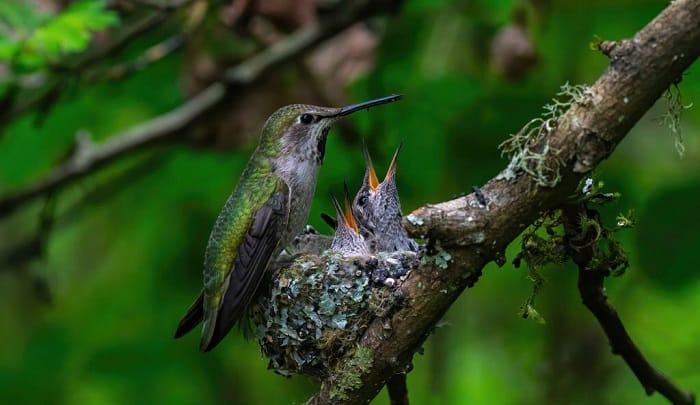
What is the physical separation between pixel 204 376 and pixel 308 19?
8.38 ft

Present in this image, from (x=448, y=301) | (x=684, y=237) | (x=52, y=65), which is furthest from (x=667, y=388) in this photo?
(x=52, y=65)

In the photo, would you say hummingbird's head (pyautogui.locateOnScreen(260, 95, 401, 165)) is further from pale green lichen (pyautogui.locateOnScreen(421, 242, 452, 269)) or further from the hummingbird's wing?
pale green lichen (pyautogui.locateOnScreen(421, 242, 452, 269))

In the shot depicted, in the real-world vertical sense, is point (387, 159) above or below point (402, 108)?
below

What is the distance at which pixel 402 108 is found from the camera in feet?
14.3

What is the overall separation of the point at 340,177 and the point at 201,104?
1110 mm

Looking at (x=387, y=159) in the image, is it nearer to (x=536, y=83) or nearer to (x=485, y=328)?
(x=536, y=83)

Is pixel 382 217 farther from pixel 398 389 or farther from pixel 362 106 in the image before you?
pixel 398 389

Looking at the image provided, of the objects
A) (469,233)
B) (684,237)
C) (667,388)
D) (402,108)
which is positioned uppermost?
(469,233)

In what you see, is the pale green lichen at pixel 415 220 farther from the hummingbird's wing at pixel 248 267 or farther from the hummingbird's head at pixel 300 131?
the hummingbird's head at pixel 300 131

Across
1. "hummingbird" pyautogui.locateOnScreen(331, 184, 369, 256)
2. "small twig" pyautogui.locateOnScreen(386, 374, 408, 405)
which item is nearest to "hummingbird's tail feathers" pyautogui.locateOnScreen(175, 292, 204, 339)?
"hummingbird" pyautogui.locateOnScreen(331, 184, 369, 256)

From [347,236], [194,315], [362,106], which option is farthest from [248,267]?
[362,106]

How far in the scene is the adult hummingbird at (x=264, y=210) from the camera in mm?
3389

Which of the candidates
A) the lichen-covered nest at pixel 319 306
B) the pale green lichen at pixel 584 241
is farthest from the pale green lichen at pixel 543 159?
the lichen-covered nest at pixel 319 306

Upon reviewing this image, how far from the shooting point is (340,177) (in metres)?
→ 4.44
